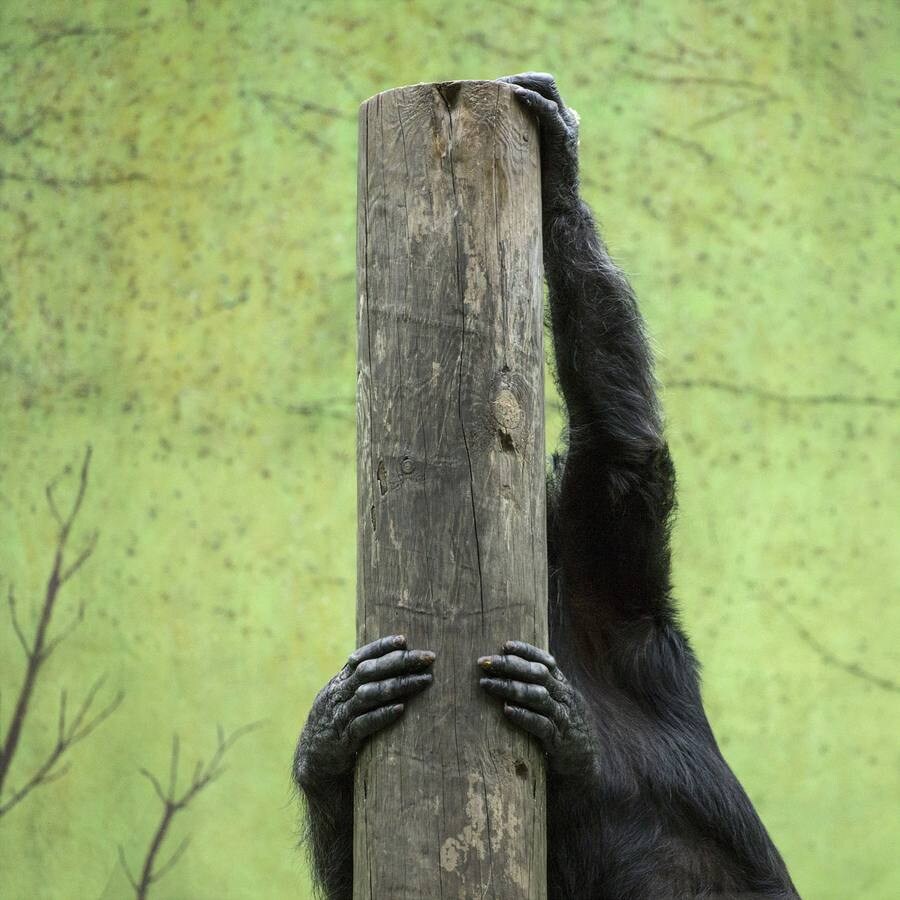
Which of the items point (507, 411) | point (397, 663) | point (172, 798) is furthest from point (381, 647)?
point (172, 798)

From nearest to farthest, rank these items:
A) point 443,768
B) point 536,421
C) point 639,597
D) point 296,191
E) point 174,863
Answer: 1. point 443,768
2. point 536,421
3. point 639,597
4. point 174,863
5. point 296,191

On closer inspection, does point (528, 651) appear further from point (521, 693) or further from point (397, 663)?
point (397, 663)

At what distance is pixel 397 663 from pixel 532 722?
0.89 ft

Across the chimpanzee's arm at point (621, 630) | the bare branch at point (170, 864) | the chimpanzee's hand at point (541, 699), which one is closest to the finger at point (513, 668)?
the chimpanzee's hand at point (541, 699)

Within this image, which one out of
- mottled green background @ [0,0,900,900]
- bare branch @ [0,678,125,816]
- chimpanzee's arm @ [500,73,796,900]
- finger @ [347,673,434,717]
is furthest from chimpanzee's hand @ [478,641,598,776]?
bare branch @ [0,678,125,816]

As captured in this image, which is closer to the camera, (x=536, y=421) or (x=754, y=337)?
(x=536, y=421)

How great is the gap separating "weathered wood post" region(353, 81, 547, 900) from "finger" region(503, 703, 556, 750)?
2 cm

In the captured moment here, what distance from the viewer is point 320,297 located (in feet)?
19.7

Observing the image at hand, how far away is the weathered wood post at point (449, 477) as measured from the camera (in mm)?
2232

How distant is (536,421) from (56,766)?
4.15 metres

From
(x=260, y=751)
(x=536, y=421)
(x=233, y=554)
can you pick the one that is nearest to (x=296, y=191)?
(x=233, y=554)

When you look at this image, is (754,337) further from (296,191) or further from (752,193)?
(296,191)

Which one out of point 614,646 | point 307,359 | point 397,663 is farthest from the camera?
point 307,359

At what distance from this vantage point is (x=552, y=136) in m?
2.64
